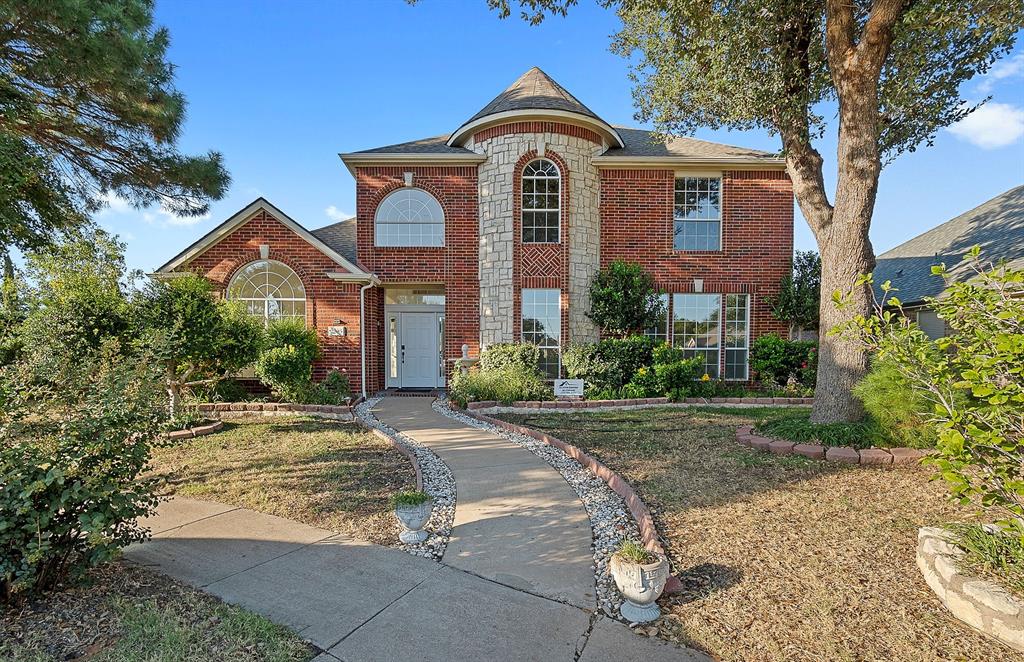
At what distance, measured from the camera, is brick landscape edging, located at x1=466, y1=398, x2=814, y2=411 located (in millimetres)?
9250

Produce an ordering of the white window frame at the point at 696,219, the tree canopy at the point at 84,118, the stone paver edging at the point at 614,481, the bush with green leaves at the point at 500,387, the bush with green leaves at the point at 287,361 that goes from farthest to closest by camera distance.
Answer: the white window frame at the point at 696,219, the bush with green leaves at the point at 500,387, the bush with green leaves at the point at 287,361, the tree canopy at the point at 84,118, the stone paver edging at the point at 614,481

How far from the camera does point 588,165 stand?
11.2 meters

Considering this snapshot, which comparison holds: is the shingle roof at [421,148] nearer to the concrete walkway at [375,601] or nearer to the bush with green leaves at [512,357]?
the bush with green leaves at [512,357]

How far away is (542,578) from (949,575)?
2502mm

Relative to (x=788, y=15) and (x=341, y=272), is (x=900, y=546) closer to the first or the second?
(x=788, y=15)

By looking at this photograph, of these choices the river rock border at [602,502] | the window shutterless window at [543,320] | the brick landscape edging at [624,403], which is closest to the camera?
the river rock border at [602,502]

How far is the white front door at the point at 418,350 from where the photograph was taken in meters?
12.4

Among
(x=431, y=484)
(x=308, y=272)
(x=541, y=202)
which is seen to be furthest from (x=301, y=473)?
(x=541, y=202)

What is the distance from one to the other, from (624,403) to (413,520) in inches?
265

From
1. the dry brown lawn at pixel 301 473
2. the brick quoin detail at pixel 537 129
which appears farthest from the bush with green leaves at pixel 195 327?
the brick quoin detail at pixel 537 129

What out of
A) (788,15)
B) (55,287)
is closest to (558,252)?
(788,15)

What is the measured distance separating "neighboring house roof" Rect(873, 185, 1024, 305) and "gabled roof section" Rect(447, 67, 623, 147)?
8.30 metres

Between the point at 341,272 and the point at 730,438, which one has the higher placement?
the point at 341,272

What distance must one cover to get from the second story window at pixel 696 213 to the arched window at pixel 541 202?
3.21 meters
